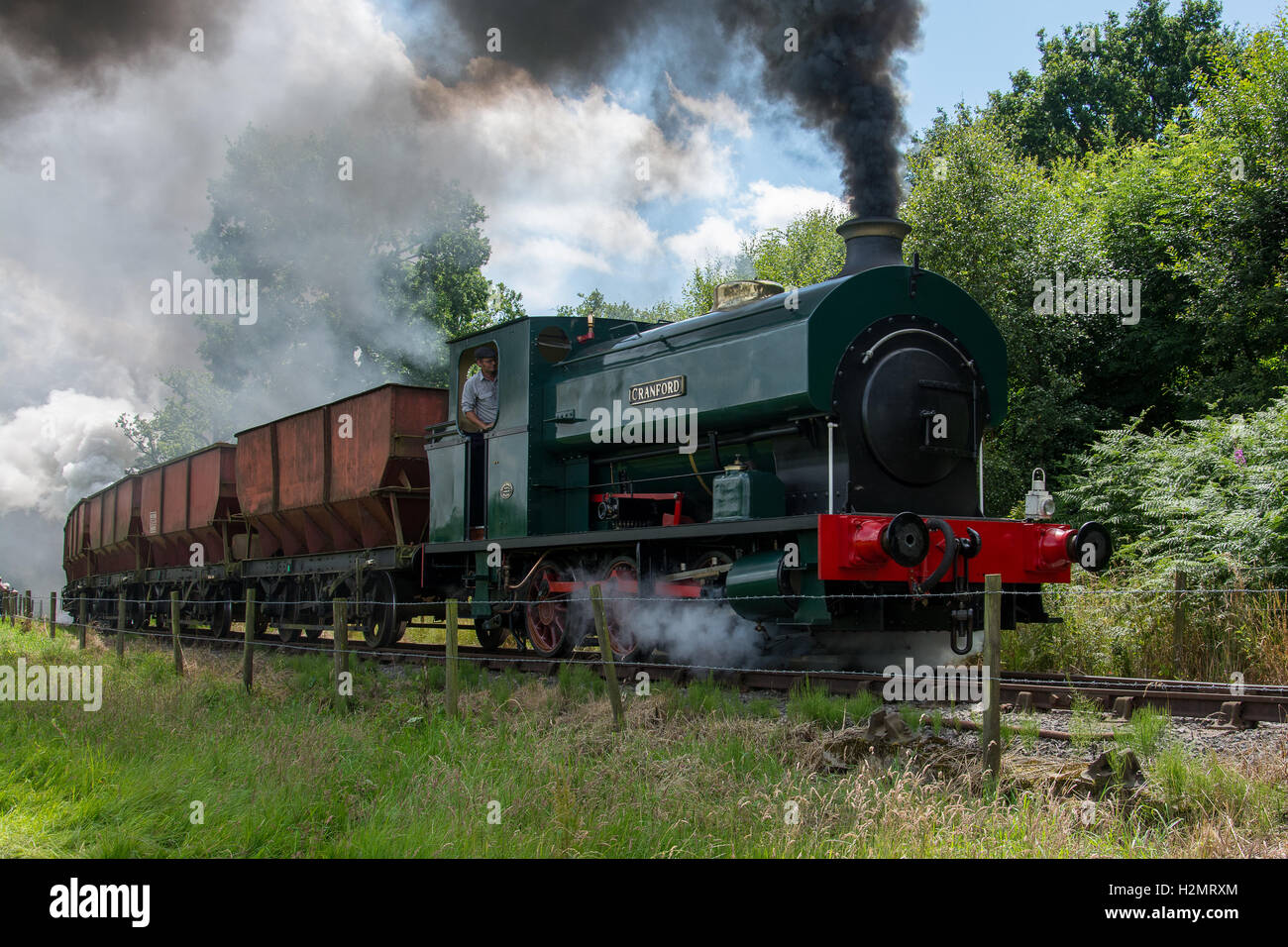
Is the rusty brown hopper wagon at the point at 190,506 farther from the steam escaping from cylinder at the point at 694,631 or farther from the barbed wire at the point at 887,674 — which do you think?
the steam escaping from cylinder at the point at 694,631

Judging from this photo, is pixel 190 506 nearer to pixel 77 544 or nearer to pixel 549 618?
pixel 549 618

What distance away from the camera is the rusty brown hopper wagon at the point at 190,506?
18625 millimetres

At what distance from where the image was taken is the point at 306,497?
586 inches

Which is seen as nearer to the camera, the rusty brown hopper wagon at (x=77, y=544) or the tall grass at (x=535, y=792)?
the tall grass at (x=535, y=792)
